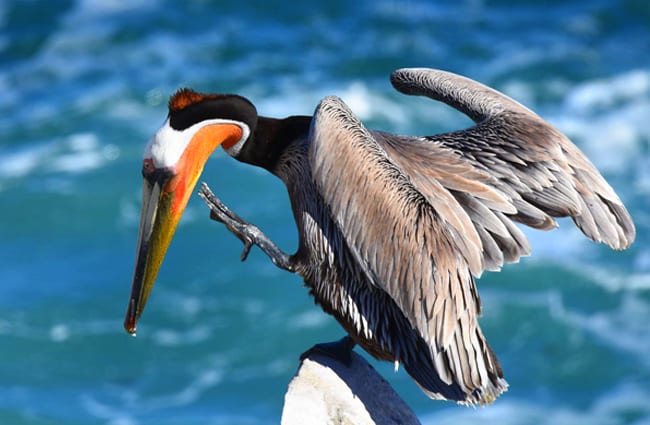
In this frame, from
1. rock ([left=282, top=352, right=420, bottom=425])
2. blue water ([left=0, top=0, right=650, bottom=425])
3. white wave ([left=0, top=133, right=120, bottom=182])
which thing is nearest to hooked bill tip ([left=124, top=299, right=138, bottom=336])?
rock ([left=282, top=352, right=420, bottom=425])

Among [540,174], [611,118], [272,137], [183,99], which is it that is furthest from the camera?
[611,118]

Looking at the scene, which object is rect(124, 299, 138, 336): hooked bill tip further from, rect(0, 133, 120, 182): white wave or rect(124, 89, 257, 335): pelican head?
rect(0, 133, 120, 182): white wave

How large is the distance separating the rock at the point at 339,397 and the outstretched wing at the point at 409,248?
50 cm

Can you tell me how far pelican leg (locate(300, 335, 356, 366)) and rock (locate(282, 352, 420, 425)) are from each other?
0.09 feet

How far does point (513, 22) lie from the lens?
732 inches

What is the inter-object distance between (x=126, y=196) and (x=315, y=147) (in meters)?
9.08

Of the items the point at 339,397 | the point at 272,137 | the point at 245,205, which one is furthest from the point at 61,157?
the point at 339,397

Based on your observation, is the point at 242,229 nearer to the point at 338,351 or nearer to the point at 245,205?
the point at 338,351

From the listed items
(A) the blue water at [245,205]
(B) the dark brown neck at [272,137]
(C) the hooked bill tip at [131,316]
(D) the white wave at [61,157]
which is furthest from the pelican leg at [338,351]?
(D) the white wave at [61,157]

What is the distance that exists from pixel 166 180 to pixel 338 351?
1375 mm

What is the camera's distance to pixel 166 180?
5562 millimetres

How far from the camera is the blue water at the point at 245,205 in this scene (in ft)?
38.6

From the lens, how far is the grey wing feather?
6.03 m

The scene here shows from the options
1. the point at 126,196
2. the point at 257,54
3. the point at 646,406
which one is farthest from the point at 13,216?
the point at 646,406
